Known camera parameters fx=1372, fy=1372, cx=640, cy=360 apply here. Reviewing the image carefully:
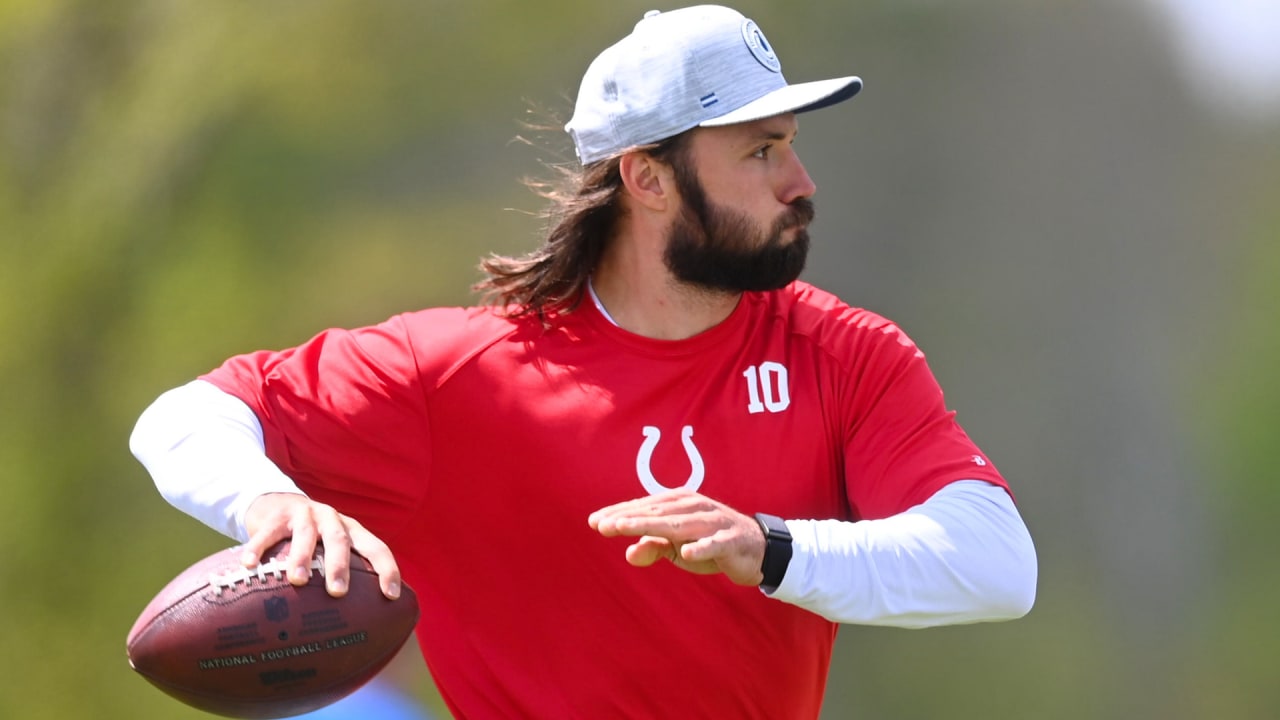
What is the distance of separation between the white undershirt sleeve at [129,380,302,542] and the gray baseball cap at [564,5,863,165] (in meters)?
0.77

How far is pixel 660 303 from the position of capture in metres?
2.31

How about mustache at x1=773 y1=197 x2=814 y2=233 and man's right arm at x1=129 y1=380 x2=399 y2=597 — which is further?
mustache at x1=773 y1=197 x2=814 y2=233

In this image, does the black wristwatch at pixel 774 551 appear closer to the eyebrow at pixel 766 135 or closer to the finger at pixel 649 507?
the finger at pixel 649 507

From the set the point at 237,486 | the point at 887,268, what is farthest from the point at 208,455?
the point at 887,268

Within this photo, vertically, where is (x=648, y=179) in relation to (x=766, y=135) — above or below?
below

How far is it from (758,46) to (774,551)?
94 centimetres

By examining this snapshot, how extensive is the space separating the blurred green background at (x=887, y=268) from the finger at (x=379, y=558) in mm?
2990

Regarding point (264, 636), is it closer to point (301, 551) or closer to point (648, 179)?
point (301, 551)

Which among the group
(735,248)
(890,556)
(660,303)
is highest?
(735,248)

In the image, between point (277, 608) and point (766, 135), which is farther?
point (766, 135)

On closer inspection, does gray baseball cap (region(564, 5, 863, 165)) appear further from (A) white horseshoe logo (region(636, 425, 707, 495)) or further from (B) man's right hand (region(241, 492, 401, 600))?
(B) man's right hand (region(241, 492, 401, 600))

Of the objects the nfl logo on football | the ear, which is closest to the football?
the nfl logo on football

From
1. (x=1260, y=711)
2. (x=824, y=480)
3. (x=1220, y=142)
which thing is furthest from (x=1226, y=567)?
(x=824, y=480)

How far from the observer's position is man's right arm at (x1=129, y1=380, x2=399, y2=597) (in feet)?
6.08
